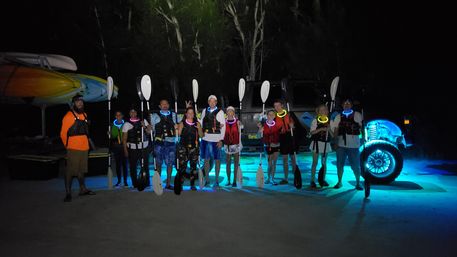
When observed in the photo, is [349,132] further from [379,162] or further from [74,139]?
[74,139]

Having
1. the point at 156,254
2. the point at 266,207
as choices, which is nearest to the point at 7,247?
the point at 156,254

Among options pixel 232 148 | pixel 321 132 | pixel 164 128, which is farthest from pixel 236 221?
pixel 321 132

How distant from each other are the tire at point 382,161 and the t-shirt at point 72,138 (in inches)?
218

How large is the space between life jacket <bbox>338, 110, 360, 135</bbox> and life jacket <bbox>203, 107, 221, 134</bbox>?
245 centimetres

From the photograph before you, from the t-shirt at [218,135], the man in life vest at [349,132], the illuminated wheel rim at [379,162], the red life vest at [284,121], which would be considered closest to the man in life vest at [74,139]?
the t-shirt at [218,135]

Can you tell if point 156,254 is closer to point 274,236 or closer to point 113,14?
point 274,236

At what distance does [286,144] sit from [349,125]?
1.40 m

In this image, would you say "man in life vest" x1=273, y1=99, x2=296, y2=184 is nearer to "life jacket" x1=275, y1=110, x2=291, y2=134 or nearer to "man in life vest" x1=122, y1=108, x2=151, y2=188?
"life jacket" x1=275, y1=110, x2=291, y2=134

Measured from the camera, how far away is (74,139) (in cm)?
810

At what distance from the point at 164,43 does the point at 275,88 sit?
17.7 m

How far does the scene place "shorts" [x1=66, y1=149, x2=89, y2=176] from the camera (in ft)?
26.7

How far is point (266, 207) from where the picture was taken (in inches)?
288

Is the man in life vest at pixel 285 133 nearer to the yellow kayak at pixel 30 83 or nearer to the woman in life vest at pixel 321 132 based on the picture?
the woman in life vest at pixel 321 132

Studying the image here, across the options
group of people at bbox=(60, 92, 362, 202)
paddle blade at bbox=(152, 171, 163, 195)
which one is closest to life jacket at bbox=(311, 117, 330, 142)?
group of people at bbox=(60, 92, 362, 202)
